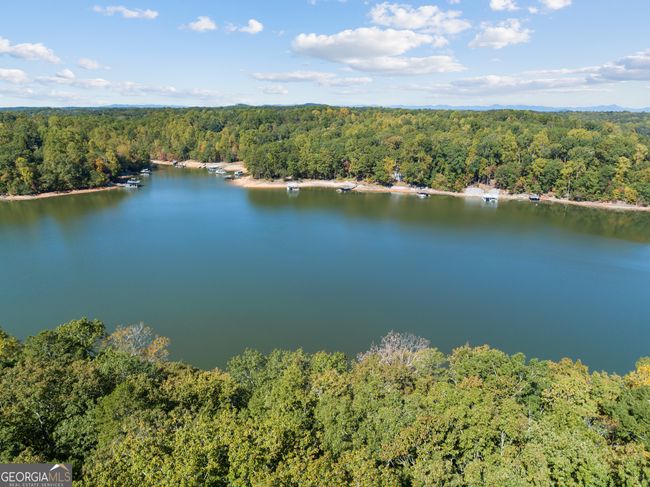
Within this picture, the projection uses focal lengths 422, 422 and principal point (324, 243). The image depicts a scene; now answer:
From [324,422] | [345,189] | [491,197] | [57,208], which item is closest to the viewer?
[324,422]

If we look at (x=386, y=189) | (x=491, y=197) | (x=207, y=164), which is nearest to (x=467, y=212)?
(x=491, y=197)

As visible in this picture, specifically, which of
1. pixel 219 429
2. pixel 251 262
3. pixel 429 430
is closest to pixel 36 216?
pixel 251 262

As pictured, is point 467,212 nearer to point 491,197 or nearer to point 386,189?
point 491,197

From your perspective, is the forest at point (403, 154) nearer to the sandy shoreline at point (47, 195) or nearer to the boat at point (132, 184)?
the sandy shoreline at point (47, 195)

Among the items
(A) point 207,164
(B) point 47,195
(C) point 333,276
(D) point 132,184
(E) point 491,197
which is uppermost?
(A) point 207,164

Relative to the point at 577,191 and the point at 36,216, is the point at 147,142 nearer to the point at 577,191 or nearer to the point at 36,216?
the point at 36,216

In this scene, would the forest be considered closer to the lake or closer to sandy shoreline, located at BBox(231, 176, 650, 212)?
sandy shoreline, located at BBox(231, 176, 650, 212)
